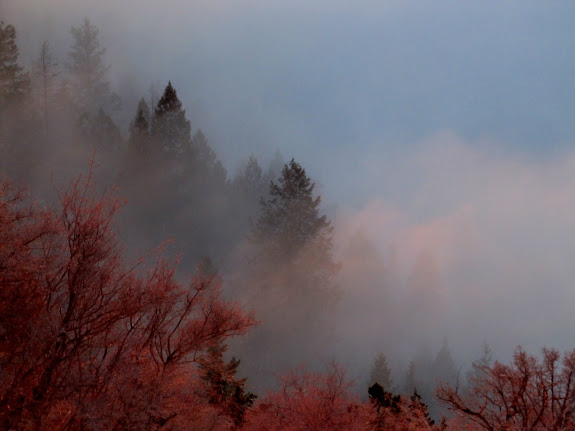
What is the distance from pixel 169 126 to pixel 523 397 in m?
37.9

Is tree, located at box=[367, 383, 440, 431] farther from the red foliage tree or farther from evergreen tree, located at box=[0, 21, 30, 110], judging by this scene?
evergreen tree, located at box=[0, 21, 30, 110]

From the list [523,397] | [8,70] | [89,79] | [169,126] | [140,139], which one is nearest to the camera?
[523,397]

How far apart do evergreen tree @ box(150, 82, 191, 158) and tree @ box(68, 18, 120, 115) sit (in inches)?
609

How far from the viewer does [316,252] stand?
1626 inches

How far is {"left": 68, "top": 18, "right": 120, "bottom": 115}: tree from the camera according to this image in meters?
58.2

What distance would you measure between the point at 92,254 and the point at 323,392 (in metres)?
11.7

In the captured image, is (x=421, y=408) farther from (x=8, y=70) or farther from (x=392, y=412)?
(x=8, y=70)

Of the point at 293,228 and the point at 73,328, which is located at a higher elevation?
the point at 293,228

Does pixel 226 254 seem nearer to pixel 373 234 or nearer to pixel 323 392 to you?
pixel 323 392

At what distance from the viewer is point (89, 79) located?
196ft

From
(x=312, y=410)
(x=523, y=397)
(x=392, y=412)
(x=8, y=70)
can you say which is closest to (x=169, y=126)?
(x=8, y=70)

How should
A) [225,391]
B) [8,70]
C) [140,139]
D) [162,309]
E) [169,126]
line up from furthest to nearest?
[169,126], [140,139], [8,70], [225,391], [162,309]

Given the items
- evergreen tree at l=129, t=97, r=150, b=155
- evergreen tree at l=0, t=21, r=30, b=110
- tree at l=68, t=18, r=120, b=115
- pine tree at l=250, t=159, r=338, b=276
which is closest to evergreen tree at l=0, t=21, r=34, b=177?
evergreen tree at l=0, t=21, r=30, b=110

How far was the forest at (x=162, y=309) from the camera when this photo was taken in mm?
12508
